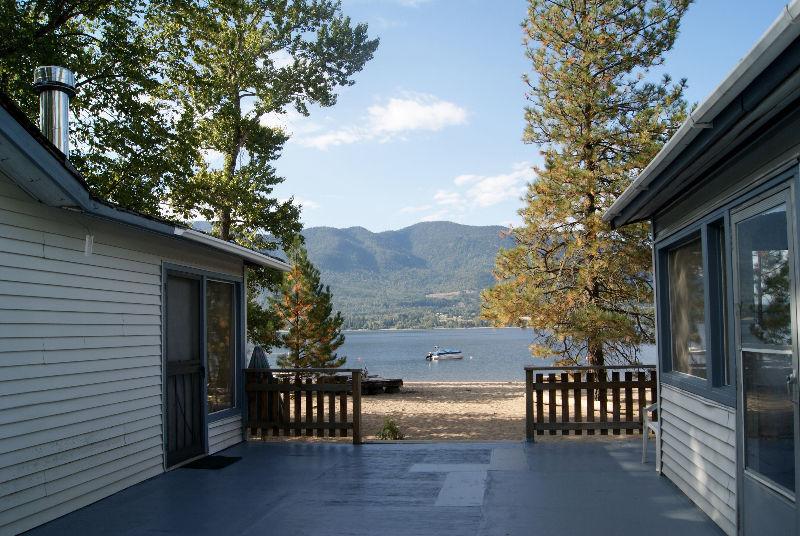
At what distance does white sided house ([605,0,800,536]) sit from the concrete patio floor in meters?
0.66

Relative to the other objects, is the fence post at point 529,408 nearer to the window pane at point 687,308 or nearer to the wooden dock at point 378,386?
the window pane at point 687,308

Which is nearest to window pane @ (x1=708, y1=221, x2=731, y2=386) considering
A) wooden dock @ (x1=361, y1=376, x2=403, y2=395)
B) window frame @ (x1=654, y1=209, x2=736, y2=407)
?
window frame @ (x1=654, y1=209, x2=736, y2=407)

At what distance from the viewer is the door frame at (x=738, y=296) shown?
347cm

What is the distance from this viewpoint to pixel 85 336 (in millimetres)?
6043

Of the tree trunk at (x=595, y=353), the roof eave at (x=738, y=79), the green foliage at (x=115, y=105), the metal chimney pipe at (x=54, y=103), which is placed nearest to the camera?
the roof eave at (x=738, y=79)

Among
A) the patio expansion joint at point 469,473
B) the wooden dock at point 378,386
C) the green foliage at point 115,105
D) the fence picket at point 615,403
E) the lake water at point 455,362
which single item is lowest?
the lake water at point 455,362

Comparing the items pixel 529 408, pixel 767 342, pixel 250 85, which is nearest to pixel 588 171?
pixel 529 408

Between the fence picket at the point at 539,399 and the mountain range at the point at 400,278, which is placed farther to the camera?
the mountain range at the point at 400,278

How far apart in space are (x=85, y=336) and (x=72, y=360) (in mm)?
277

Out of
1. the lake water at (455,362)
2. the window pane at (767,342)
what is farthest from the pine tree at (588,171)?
the lake water at (455,362)

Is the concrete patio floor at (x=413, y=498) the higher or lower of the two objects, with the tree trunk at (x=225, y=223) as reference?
lower

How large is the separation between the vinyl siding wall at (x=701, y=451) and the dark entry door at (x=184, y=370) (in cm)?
504

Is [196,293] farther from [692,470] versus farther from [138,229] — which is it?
[692,470]

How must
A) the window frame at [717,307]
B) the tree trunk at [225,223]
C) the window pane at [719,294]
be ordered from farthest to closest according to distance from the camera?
the tree trunk at [225,223]
the window pane at [719,294]
the window frame at [717,307]
